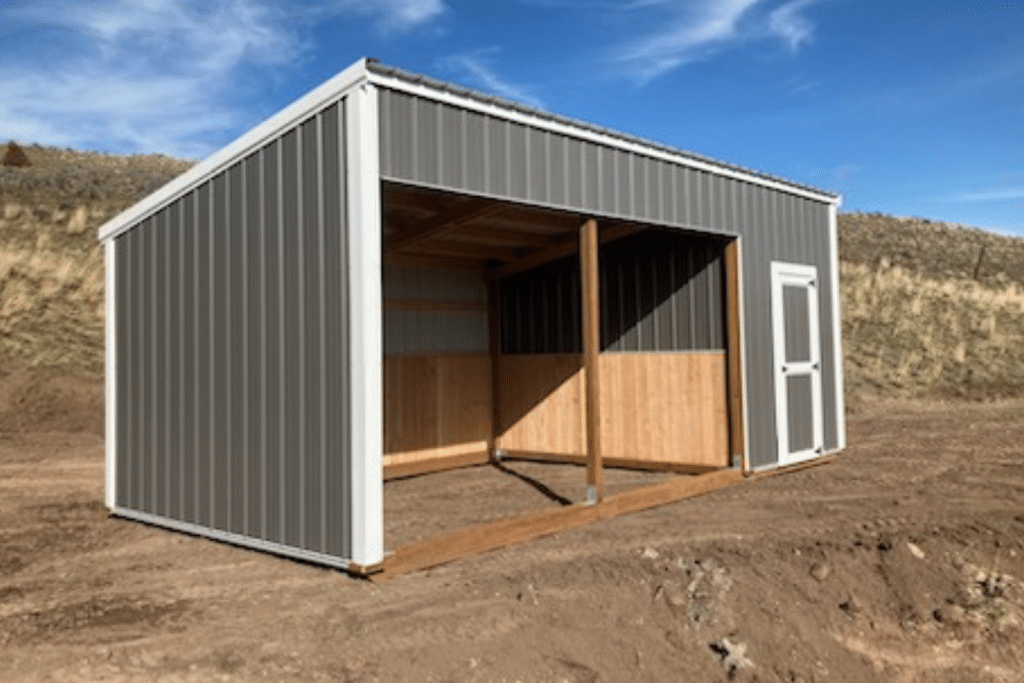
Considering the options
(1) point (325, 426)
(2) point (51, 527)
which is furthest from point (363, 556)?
(2) point (51, 527)

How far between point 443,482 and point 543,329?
288cm

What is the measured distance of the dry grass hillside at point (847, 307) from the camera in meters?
17.7

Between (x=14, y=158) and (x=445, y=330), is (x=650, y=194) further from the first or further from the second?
(x=14, y=158)

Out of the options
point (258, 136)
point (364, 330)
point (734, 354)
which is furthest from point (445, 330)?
point (364, 330)

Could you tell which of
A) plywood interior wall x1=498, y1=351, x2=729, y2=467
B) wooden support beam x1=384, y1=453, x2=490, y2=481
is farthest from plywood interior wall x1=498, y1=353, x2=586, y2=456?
wooden support beam x1=384, y1=453, x2=490, y2=481

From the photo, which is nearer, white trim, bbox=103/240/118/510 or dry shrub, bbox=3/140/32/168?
white trim, bbox=103/240/118/510

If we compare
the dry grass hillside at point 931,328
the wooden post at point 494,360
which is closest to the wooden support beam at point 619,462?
the wooden post at point 494,360

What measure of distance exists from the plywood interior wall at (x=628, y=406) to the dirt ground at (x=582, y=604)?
2.22 meters

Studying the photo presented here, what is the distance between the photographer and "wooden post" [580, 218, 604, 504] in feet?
25.3

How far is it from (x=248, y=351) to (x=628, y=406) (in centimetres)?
575

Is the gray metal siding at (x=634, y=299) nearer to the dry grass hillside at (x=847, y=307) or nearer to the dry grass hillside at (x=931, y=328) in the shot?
the dry grass hillside at (x=847, y=307)

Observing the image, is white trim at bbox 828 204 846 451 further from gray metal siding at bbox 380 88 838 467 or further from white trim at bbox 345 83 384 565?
white trim at bbox 345 83 384 565

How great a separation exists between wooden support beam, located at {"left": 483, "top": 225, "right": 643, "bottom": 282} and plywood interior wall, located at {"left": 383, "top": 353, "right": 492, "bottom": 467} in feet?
4.16

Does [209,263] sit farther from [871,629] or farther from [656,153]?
[871,629]
